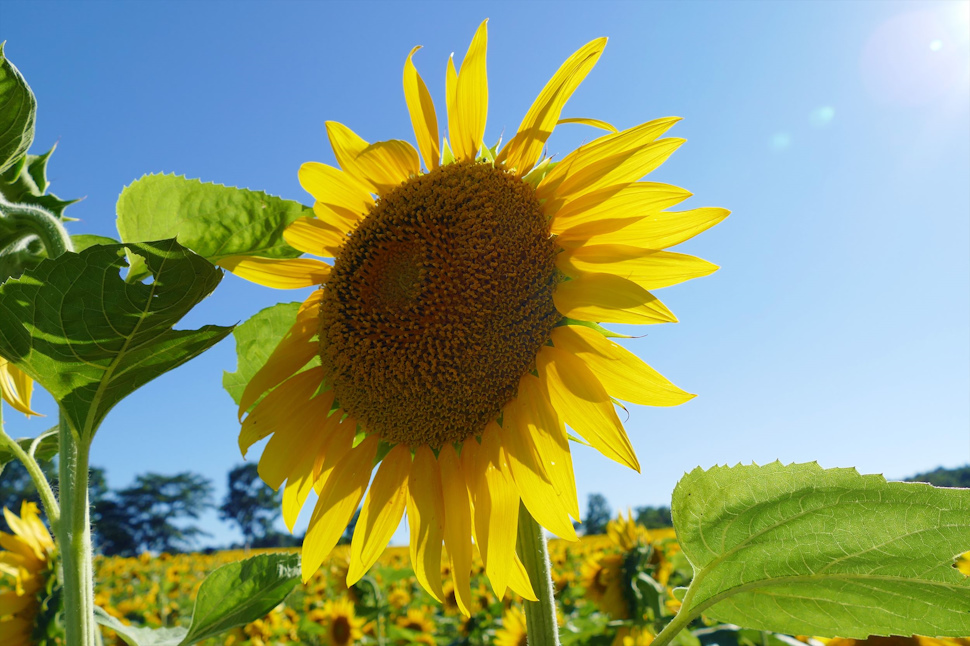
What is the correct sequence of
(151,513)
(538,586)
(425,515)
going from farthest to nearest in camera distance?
(151,513) → (425,515) → (538,586)

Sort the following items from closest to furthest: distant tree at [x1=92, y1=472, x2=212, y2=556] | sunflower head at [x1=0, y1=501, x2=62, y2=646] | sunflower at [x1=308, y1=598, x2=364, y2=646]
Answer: sunflower head at [x1=0, y1=501, x2=62, y2=646] → sunflower at [x1=308, y1=598, x2=364, y2=646] → distant tree at [x1=92, y1=472, x2=212, y2=556]

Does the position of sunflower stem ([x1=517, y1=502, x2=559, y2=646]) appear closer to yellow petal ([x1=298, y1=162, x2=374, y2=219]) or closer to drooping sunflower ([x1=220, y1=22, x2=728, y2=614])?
drooping sunflower ([x1=220, y1=22, x2=728, y2=614])

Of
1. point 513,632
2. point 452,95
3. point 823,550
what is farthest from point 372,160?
point 513,632

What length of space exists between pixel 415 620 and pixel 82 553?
5.33 m

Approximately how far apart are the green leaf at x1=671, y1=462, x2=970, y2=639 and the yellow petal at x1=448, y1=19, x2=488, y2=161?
2.96 ft

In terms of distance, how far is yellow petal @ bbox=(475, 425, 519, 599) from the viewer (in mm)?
1278

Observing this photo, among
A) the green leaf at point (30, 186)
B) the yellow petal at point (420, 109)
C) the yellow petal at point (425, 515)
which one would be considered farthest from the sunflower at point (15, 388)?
the yellow petal at point (420, 109)

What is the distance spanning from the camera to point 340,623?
5445 millimetres

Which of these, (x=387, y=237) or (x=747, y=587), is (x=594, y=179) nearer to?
(x=387, y=237)

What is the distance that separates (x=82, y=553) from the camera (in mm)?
1417

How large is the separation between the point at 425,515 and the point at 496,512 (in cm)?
20

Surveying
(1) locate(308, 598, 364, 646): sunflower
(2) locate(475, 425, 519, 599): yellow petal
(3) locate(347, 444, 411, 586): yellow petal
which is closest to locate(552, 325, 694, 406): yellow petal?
(2) locate(475, 425, 519, 599): yellow petal

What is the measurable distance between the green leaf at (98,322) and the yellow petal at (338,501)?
442 mm

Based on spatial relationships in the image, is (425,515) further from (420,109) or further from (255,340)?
(420,109)
